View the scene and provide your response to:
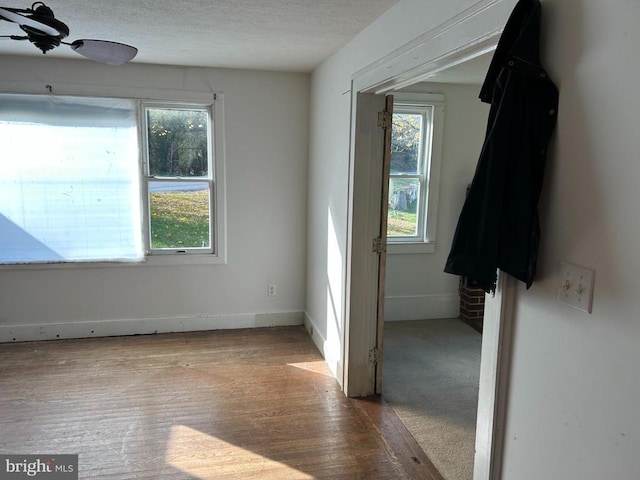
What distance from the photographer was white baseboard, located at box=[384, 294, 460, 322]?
462 cm

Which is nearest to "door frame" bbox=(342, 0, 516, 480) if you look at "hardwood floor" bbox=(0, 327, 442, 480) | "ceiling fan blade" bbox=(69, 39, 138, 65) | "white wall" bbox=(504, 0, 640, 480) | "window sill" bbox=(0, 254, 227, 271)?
"white wall" bbox=(504, 0, 640, 480)

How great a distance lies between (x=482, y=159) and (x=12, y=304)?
13.3ft

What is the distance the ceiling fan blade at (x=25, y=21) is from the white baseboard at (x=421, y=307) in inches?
140

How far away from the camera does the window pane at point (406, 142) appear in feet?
14.5

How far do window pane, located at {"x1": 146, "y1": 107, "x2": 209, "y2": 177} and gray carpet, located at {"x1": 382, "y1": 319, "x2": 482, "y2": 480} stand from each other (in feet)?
7.68

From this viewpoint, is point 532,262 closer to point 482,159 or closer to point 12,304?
point 482,159

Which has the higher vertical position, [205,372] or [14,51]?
[14,51]

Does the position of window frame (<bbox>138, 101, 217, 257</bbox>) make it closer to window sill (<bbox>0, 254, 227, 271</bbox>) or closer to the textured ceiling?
window sill (<bbox>0, 254, 227, 271</bbox>)

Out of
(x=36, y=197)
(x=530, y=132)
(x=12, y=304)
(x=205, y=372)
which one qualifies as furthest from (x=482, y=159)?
(x=12, y=304)

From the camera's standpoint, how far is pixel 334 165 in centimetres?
336

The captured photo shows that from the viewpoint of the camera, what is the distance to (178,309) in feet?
13.8

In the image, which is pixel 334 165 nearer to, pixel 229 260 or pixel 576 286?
pixel 229 260

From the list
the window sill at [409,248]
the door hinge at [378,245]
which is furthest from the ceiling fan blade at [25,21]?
the window sill at [409,248]

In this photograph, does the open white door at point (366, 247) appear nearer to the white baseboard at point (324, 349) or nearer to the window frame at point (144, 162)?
the white baseboard at point (324, 349)
